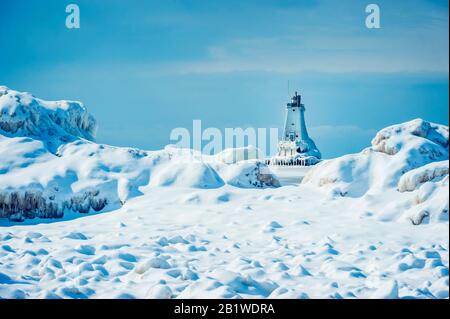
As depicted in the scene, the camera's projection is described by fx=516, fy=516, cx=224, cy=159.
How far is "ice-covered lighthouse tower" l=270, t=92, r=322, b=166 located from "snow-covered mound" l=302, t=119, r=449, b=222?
15.3 m

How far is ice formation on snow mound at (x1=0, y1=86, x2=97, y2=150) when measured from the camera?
375 inches

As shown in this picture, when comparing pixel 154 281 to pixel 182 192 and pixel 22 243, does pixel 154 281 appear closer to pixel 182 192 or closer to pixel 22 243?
pixel 22 243

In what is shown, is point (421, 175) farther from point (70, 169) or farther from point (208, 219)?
point (70, 169)

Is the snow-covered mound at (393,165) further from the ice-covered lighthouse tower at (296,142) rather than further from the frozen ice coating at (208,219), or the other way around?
the ice-covered lighthouse tower at (296,142)

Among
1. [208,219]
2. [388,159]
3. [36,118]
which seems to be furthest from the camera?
[36,118]

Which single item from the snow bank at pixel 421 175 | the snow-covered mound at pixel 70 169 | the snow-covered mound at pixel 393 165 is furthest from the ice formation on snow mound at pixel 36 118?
the snow bank at pixel 421 175

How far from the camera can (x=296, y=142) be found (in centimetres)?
2761

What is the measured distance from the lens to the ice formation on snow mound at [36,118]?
9.53 metres

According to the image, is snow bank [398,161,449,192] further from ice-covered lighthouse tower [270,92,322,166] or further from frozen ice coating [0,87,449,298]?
ice-covered lighthouse tower [270,92,322,166]

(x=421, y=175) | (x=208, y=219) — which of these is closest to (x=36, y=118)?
(x=208, y=219)

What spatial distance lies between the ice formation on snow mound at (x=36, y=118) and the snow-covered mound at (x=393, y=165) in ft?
16.3

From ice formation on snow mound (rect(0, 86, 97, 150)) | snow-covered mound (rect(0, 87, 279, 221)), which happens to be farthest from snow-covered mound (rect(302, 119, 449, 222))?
ice formation on snow mound (rect(0, 86, 97, 150))

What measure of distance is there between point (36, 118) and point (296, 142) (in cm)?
1928

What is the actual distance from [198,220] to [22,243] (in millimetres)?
2381
